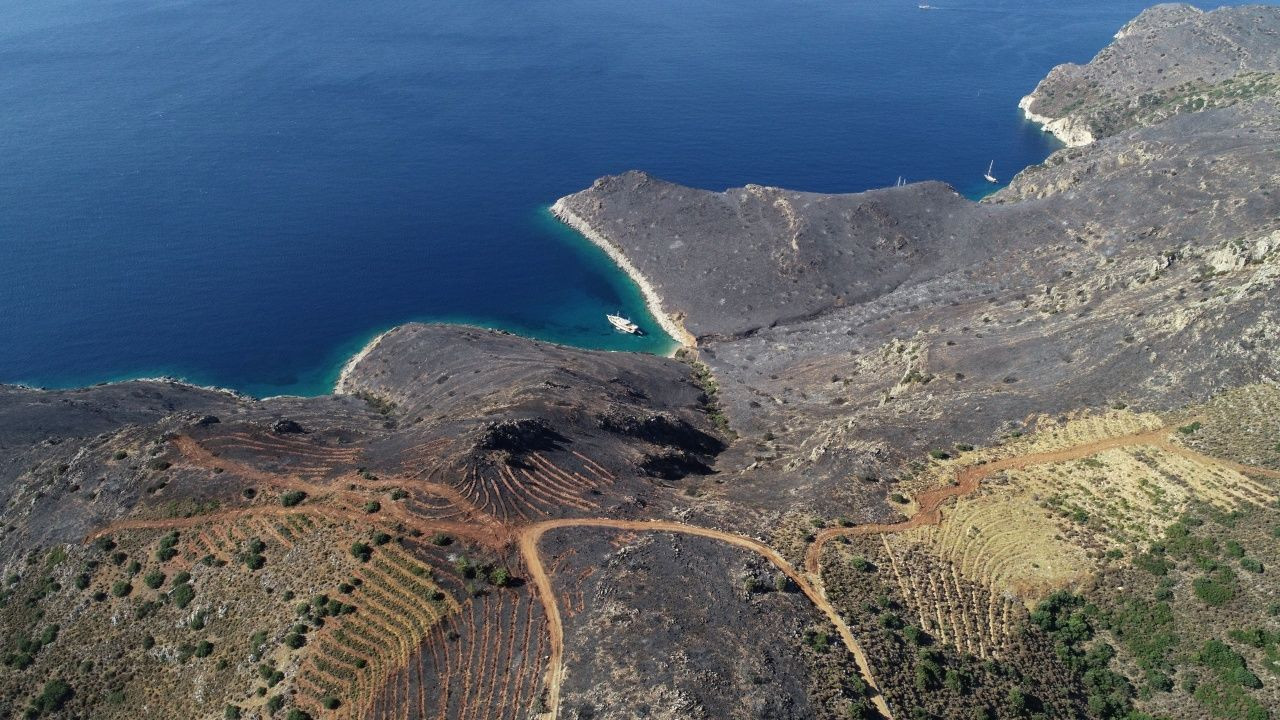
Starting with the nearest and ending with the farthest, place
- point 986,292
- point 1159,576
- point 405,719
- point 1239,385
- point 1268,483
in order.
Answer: point 405,719 < point 1159,576 < point 1268,483 < point 1239,385 < point 986,292

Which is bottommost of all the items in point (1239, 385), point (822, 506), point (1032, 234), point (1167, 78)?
point (822, 506)

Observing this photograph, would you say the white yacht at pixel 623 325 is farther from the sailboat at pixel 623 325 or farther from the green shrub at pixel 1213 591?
the green shrub at pixel 1213 591

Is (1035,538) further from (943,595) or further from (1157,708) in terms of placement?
(1157,708)

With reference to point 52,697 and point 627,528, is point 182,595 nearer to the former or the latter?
point 52,697

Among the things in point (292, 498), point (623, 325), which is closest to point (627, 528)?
point (292, 498)

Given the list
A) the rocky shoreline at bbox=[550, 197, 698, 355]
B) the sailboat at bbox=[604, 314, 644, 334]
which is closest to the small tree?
the rocky shoreline at bbox=[550, 197, 698, 355]

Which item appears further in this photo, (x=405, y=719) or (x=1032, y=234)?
(x=1032, y=234)

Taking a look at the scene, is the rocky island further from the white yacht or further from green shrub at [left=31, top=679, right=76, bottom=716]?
the white yacht

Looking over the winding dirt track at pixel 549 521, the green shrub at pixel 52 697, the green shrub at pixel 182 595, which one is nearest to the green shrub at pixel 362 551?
the winding dirt track at pixel 549 521

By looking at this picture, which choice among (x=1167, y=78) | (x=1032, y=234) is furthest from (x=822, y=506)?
(x=1167, y=78)
